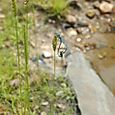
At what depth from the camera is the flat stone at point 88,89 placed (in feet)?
Answer: 9.56

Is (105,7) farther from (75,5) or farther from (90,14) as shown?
(75,5)

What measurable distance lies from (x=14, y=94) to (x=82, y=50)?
1069mm

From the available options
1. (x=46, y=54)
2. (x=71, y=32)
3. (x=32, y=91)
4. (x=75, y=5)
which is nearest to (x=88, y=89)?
(x=32, y=91)

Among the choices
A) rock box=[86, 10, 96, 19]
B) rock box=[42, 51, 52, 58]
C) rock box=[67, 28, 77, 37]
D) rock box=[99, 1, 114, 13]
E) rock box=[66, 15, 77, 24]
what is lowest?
rock box=[67, 28, 77, 37]

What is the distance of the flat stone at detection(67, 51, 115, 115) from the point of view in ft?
9.56

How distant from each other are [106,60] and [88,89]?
648 mm

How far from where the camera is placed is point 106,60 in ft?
12.1

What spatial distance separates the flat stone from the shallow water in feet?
0.37

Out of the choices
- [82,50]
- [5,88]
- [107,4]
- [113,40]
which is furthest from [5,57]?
[107,4]

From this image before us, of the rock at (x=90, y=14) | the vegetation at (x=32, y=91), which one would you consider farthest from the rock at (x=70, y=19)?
the vegetation at (x=32, y=91)

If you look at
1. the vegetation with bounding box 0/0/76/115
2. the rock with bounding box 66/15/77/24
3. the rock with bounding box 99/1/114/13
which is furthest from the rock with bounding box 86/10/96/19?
the vegetation with bounding box 0/0/76/115

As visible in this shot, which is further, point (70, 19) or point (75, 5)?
point (75, 5)

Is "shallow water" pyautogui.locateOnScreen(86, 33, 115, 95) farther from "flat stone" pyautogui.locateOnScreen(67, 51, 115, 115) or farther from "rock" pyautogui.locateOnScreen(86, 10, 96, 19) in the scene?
"rock" pyautogui.locateOnScreen(86, 10, 96, 19)

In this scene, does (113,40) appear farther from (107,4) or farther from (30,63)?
(30,63)
